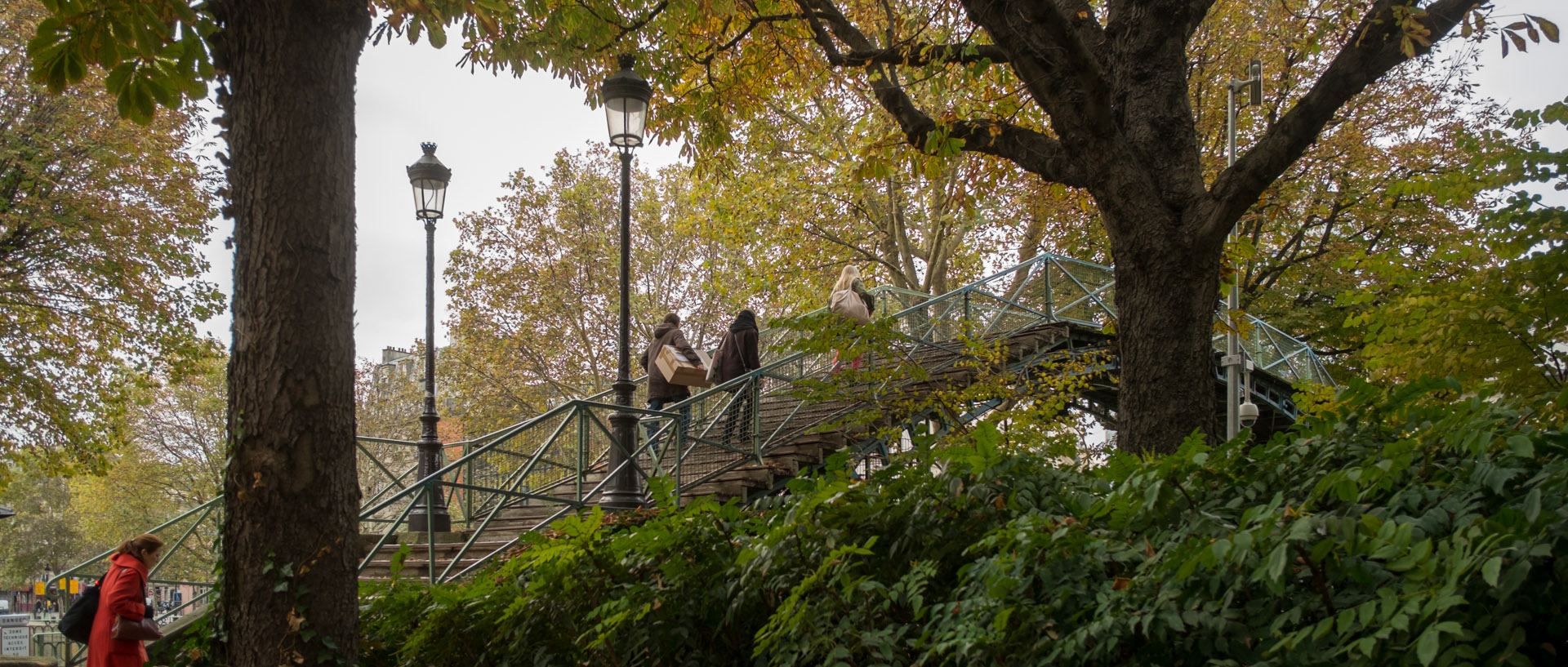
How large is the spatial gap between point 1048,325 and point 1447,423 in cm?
1350

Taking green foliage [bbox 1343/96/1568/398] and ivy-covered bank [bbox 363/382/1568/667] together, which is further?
green foliage [bbox 1343/96/1568/398]

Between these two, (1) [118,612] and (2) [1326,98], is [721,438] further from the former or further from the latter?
(2) [1326,98]

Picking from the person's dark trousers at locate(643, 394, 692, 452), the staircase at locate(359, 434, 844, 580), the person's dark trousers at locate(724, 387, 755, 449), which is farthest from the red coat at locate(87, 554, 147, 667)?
the person's dark trousers at locate(724, 387, 755, 449)

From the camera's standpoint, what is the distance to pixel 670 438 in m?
9.99

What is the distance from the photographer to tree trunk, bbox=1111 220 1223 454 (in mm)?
5719

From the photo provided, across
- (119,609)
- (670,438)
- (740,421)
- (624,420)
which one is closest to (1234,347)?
(740,421)

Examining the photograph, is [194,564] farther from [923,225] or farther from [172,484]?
[923,225]

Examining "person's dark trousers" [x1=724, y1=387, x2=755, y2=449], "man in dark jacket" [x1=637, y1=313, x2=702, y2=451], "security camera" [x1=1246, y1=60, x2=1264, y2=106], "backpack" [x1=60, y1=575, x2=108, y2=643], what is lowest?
"backpack" [x1=60, y1=575, x2=108, y2=643]

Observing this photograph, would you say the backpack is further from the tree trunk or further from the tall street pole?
the tall street pole

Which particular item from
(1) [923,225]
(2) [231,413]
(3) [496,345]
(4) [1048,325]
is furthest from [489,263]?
(2) [231,413]

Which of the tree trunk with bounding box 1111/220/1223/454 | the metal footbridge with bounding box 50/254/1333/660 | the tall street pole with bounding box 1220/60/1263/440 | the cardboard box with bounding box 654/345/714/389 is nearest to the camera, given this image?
the tree trunk with bounding box 1111/220/1223/454

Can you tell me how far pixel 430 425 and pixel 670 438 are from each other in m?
3.79

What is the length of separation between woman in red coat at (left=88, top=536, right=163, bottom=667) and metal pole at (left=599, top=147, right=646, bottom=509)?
369cm

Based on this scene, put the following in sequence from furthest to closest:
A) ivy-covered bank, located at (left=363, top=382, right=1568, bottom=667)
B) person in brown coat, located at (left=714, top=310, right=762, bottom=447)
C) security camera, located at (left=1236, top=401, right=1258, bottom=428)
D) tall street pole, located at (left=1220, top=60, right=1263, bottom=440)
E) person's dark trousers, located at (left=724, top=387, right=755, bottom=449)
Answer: security camera, located at (left=1236, top=401, right=1258, bottom=428)
tall street pole, located at (left=1220, top=60, right=1263, bottom=440)
person in brown coat, located at (left=714, top=310, right=762, bottom=447)
person's dark trousers, located at (left=724, top=387, right=755, bottom=449)
ivy-covered bank, located at (left=363, top=382, right=1568, bottom=667)
